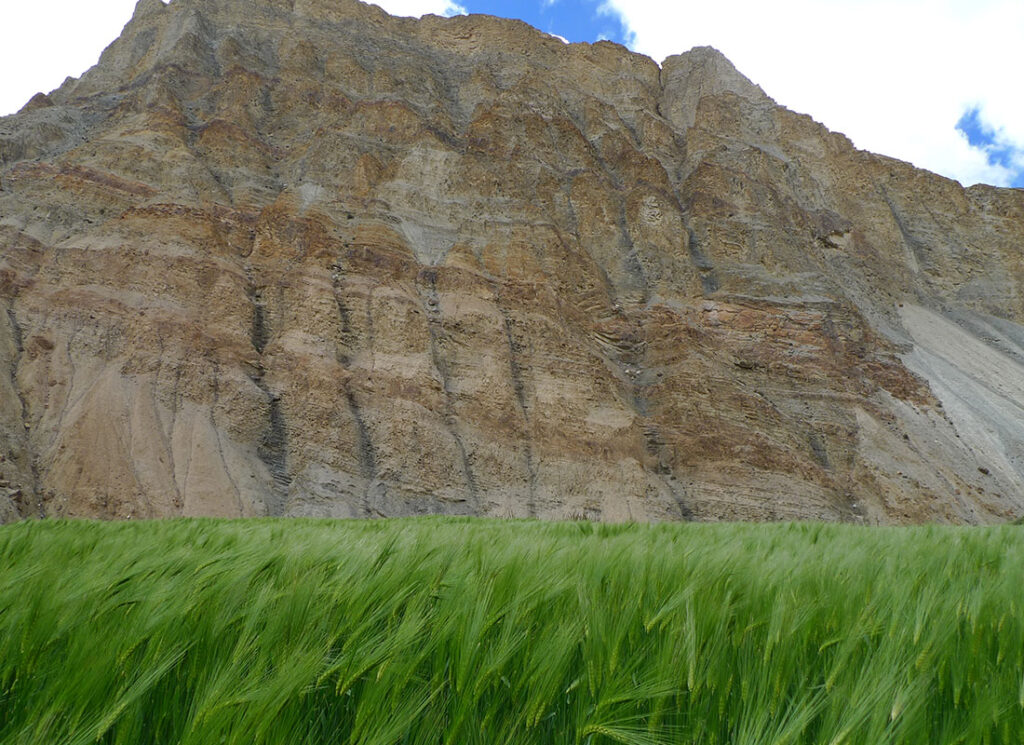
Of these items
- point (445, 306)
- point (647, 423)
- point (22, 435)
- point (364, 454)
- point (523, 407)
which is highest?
→ point (445, 306)

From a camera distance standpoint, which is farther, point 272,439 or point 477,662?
point 272,439

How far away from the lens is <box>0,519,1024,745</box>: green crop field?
95 centimetres

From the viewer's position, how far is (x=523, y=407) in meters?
33.7

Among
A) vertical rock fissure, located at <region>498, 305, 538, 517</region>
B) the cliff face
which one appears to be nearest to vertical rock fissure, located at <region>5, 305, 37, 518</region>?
the cliff face

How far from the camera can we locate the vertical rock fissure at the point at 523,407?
100ft

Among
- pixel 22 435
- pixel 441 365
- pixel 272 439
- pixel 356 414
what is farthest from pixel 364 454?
pixel 22 435

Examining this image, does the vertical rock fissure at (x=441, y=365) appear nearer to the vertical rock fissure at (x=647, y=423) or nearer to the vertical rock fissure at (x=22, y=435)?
the vertical rock fissure at (x=647, y=423)

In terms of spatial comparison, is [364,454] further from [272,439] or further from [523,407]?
[523,407]

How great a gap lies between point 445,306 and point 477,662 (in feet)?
118

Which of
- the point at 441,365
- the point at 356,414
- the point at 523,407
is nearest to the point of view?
the point at 356,414

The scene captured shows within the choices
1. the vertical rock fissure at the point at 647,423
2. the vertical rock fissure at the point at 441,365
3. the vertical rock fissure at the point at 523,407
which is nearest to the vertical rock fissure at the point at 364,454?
the vertical rock fissure at the point at 441,365

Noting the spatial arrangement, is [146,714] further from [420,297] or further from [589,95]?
[589,95]

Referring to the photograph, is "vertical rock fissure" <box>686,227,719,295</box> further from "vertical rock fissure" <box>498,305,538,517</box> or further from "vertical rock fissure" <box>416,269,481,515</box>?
"vertical rock fissure" <box>416,269,481,515</box>

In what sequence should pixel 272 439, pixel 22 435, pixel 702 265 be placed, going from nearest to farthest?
pixel 22 435 → pixel 272 439 → pixel 702 265
